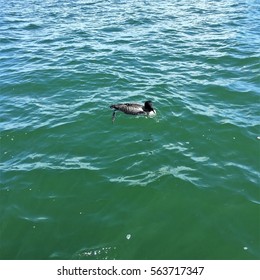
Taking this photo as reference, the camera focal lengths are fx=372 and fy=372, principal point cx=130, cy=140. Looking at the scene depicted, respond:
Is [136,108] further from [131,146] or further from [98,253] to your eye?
[98,253]

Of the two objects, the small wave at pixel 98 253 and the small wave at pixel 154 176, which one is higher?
the small wave at pixel 98 253

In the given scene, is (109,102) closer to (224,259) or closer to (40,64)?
(40,64)

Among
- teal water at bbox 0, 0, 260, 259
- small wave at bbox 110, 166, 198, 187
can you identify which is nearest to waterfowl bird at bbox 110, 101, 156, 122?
teal water at bbox 0, 0, 260, 259

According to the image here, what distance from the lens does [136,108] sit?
1546 centimetres

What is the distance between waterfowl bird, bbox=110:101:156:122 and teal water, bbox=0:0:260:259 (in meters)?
0.28

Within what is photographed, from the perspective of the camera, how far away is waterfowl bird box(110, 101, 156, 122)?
50.3 ft

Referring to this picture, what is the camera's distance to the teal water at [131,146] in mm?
10297

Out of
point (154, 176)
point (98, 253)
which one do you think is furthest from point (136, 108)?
point (98, 253)

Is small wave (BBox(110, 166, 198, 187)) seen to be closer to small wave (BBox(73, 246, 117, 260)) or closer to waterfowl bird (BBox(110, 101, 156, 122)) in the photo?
small wave (BBox(73, 246, 117, 260))

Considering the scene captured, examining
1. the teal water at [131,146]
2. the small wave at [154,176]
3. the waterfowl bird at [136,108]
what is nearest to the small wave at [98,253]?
the teal water at [131,146]

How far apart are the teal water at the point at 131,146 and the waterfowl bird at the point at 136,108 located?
0.92ft

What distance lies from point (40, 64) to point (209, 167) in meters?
12.5

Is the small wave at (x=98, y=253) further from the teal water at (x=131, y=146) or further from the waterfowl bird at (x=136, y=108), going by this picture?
the waterfowl bird at (x=136, y=108)
